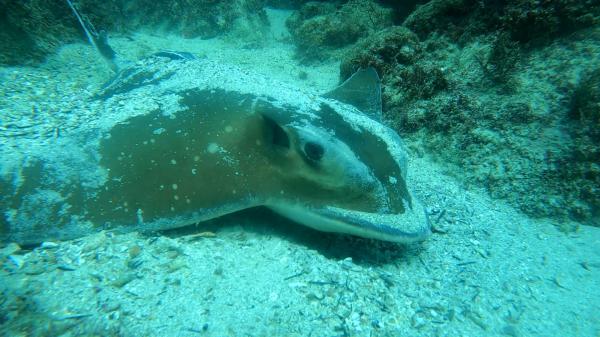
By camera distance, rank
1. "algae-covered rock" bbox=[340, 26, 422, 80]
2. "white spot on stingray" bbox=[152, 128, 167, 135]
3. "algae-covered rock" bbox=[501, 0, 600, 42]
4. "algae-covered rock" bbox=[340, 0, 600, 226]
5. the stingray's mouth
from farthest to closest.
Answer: "algae-covered rock" bbox=[340, 26, 422, 80] → "algae-covered rock" bbox=[501, 0, 600, 42] → "algae-covered rock" bbox=[340, 0, 600, 226] → "white spot on stingray" bbox=[152, 128, 167, 135] → the stingray's mouth

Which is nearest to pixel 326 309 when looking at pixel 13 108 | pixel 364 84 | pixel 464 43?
pixel 364 84

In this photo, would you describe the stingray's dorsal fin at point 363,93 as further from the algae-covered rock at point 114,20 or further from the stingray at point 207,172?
the algae-covered rock at point 114,20

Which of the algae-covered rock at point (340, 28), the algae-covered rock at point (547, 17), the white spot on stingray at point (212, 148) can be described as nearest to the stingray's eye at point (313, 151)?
the white spot on stingray at point (212, 148)

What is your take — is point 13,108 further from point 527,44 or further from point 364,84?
point 527,44

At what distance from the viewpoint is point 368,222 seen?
2385 millimetres

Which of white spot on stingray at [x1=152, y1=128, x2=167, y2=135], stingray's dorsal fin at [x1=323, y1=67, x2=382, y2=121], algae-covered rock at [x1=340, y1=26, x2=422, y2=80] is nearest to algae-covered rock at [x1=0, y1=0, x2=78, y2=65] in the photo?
white spot on stingray at [x1=152, y1=128, x2=167, y2=135]

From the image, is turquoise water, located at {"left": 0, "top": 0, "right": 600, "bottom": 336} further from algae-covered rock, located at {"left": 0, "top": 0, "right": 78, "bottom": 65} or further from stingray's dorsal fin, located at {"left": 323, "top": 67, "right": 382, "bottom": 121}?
algae-covered rock, located at {"left": 0, "top": 0, "right": 78, "bottom": 65}

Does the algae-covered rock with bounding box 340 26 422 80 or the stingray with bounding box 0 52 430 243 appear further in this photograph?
the algae-covered rock with bounding box 340 26 422 80

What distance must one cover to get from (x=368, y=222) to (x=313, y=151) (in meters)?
0.84

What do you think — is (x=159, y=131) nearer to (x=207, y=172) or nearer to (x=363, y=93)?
(x=207, y=172)

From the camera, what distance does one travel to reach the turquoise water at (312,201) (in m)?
2.14

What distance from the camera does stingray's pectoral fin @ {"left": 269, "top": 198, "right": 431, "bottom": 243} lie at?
2.38 m

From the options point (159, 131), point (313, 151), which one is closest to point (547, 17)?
point (313, 151)

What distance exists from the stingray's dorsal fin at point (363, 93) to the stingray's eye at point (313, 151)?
1.98 m
